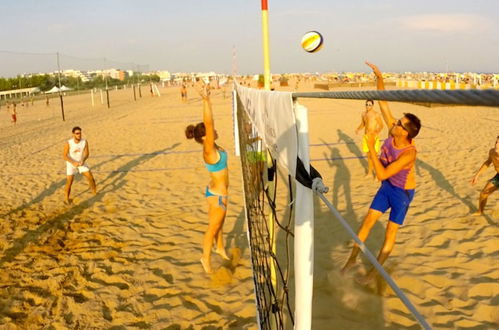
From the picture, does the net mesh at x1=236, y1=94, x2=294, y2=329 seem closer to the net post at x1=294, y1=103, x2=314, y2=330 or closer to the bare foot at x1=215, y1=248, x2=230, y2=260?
the net post at x1=294, y1=103, x2=314, y2=330

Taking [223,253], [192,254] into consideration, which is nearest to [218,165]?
[223,253]

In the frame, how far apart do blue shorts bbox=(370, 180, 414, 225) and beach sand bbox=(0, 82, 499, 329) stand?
735mm

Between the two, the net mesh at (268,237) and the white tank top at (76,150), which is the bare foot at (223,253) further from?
the white tank top at (76,150)

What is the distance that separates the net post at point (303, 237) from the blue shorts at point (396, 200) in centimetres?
203

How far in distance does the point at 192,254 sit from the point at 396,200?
2447 mm

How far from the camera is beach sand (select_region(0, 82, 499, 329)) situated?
3172 mm

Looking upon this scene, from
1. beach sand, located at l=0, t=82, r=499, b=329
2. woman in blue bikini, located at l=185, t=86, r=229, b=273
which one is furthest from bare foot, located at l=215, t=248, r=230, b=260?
woman in blue bikini, located at l=185, t=86, r=229, b=273

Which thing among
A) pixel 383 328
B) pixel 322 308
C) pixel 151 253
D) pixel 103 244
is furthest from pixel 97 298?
pixel 383 328

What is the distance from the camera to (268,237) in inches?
104

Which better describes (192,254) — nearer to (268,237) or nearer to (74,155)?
(268,237)

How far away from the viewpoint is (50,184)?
7395mm

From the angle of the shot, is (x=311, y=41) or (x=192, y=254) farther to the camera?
(x=311, y=41)

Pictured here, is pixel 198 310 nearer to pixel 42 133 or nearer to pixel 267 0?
pixel 267 0

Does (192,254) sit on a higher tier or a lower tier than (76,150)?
lower
